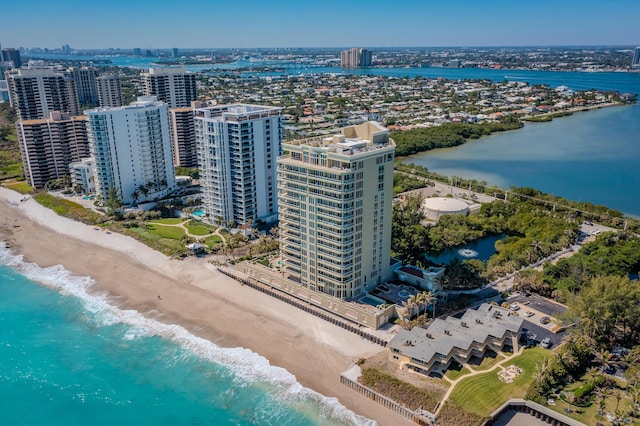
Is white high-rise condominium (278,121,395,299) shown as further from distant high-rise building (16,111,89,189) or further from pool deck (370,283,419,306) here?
distant high-rise building (16,111,89,189)

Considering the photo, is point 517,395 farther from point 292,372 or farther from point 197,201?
point 197,201

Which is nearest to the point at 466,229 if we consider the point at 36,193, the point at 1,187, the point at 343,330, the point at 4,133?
the point at 343,330

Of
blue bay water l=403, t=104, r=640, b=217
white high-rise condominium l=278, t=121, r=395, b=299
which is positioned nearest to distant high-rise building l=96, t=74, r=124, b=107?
blue bay water l=403, t=104, r=640, b=217

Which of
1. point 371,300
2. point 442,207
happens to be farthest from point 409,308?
point 442,207

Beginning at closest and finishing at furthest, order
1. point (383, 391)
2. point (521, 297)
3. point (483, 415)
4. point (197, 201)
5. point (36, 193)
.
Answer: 1. point (483, 415)
2. point (383, 391)
3. point (521, 297)
4. point (197, 201)
5. point (36, 193)

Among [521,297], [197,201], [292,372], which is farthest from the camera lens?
[197,201]

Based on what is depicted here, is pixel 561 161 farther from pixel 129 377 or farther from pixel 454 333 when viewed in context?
pixel 129 377

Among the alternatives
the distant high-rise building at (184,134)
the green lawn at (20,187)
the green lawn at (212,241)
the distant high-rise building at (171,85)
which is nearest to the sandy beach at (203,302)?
the green lawn at (212,241)
